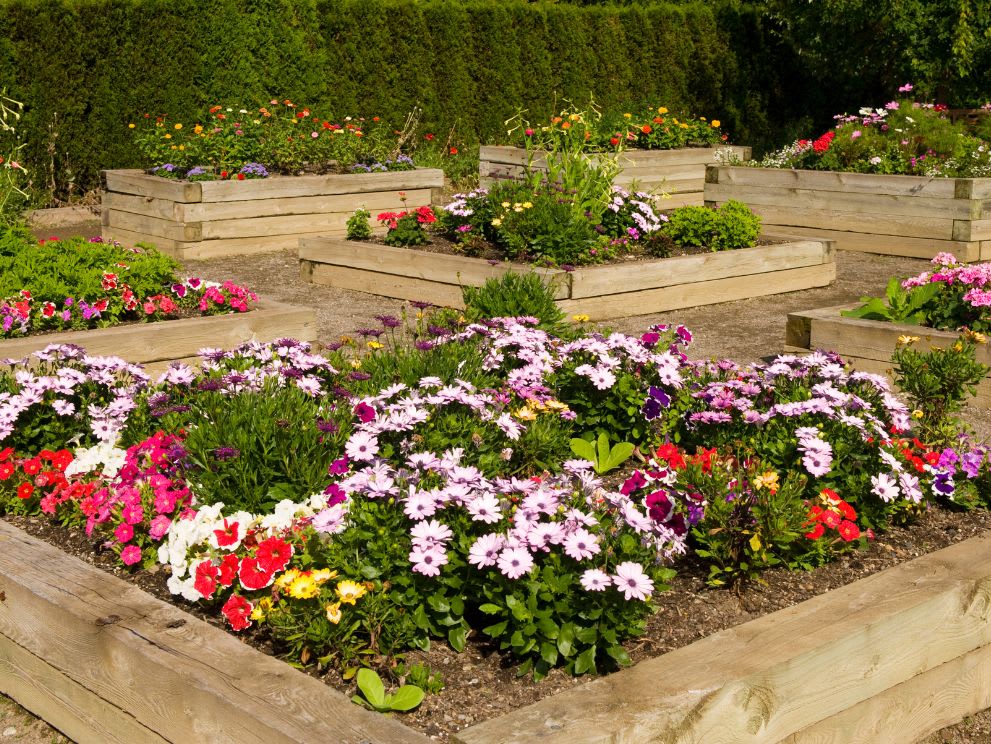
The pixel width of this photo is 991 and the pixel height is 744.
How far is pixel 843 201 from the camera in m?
10.8

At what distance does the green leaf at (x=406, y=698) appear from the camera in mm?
2779

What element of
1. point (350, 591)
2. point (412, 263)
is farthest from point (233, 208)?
point (350, 591)

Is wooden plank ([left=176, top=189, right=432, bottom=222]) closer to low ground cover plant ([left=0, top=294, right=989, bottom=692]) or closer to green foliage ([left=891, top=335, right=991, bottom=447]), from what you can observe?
low ground cover plant ([left=0, top=294, right=989, bottom=692])

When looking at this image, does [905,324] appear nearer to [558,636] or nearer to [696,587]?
[696,587]

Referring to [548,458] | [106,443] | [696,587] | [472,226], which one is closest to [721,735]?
[696,587]

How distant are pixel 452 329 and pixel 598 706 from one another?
2.66 meters

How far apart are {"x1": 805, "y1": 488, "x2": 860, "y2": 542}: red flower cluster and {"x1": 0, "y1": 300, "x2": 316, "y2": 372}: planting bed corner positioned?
11.1 ft

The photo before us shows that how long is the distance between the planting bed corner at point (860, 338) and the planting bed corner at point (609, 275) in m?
1.52

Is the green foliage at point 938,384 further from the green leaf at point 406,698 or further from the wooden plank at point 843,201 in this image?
the wooden plank at point 843,201

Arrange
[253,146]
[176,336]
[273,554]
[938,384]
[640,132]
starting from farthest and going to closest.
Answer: [640,132] → [253,146] → [176,336] → [938,384] → [273,554]

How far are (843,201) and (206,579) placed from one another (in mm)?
8722

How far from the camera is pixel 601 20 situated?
54.9 ft

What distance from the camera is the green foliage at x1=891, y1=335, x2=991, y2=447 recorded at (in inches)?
173

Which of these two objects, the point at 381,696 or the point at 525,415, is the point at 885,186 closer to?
the point at 525,415
